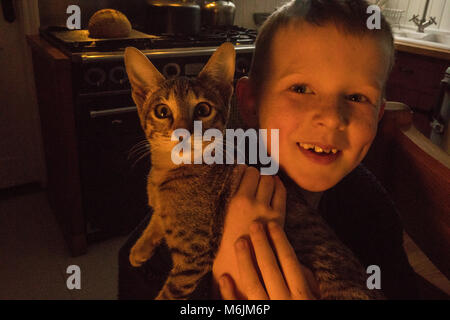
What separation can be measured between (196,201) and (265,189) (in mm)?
167

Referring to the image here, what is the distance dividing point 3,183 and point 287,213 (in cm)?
211

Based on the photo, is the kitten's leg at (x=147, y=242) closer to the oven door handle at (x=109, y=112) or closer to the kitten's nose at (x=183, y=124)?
the kitten's nose at (x=183, y=124)

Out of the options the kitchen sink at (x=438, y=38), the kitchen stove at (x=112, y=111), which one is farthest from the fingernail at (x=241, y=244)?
the kitchen sink at (x=438, y=38)

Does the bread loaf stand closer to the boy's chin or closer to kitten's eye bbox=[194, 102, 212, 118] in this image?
kitten's eye bbox=[194, 102, 212, 118]

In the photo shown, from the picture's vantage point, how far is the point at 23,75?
2.08 meters

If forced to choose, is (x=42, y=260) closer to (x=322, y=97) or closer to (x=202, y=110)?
(x=202, y=110)

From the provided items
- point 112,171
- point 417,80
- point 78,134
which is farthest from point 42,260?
point 417,80

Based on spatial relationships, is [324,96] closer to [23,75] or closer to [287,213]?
[287,213]

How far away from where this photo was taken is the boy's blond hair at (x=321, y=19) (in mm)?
699

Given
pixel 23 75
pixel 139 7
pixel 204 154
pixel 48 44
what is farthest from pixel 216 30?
pixel 204 154

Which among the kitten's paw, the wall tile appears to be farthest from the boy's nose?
the wall tile

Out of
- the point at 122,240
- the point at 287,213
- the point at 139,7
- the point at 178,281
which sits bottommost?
the point at 122,240

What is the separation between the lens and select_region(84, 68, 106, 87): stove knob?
147 centimetres

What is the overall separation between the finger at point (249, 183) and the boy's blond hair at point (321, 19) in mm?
192
